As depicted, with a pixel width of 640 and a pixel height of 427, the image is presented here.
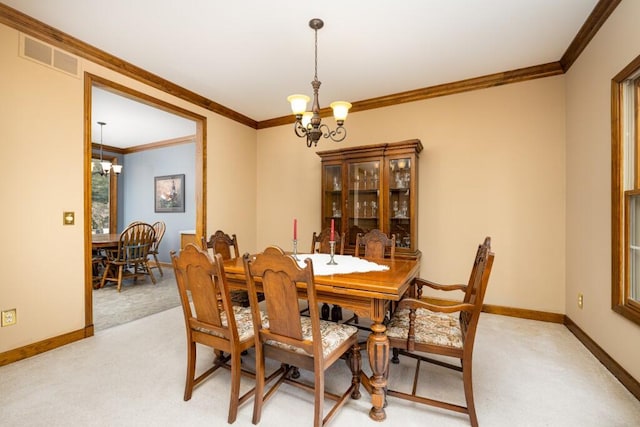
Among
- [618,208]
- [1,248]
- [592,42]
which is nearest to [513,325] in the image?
[618,208]

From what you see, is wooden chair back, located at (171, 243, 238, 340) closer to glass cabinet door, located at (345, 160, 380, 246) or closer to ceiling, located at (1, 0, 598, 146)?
ceiling, located at (1, 0, 598, 146)

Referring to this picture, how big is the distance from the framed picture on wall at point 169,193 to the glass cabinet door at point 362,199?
157 inches

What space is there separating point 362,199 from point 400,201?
1.59 ft

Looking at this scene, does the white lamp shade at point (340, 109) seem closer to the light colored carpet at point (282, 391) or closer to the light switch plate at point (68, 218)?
the light colored carpet at point (282, 391)

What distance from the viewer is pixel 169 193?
21.2 feet

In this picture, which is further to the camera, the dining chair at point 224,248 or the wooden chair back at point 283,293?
the dining chair at point 224,248

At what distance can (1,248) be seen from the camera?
7.64 feet

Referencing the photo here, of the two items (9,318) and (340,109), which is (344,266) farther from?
(9,318)

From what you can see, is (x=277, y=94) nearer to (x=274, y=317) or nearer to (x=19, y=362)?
(x=274, y=317)

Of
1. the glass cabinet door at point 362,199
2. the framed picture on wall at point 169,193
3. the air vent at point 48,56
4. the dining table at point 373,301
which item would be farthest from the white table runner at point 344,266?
the framed picture on wall at point 169,193

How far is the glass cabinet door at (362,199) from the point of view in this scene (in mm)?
3807

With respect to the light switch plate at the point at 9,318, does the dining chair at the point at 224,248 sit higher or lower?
higher

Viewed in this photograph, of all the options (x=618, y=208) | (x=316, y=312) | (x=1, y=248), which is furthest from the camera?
(x=1, y=248)

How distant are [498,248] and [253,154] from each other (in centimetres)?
373
